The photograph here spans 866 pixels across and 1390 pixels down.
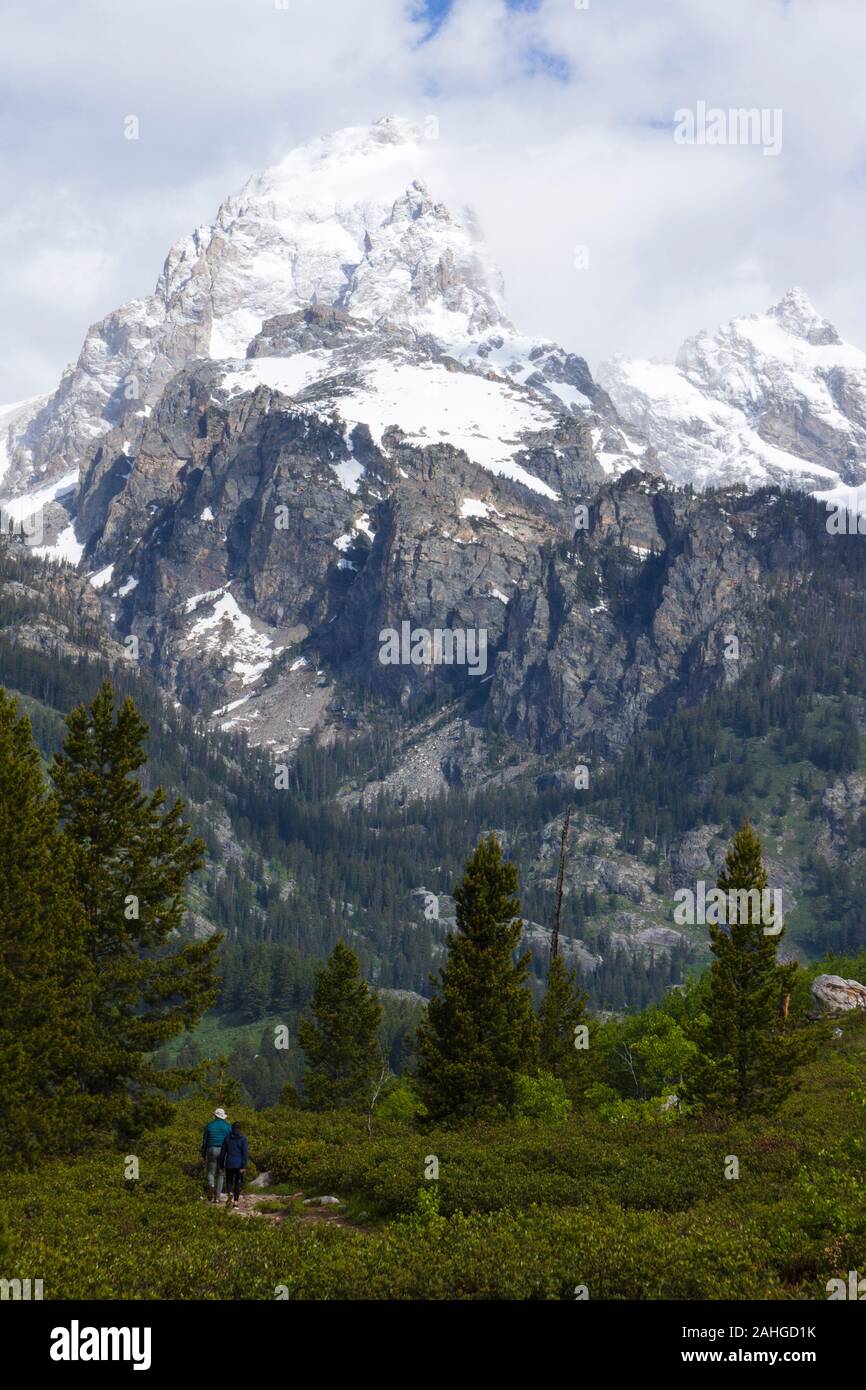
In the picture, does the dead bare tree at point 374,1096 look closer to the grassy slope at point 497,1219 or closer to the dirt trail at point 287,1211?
the grassy slope at point 497,1219

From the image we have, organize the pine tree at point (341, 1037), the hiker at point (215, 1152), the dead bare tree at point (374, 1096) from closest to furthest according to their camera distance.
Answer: the hiker at point (215, 1152), the dead bare tree at point (374, 1096), the pine tree at point (341, 1037)

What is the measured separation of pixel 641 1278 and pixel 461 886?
29.6 metres

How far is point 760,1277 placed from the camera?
19.2 m

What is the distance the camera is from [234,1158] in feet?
104

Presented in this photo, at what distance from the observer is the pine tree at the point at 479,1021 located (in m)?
46.3

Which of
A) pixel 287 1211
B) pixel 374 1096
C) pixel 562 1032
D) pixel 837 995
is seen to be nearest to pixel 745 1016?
pixel 374 1096

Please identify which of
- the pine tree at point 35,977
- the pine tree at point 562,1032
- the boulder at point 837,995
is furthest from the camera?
the pine tree at point 562,1032

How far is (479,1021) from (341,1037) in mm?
36473

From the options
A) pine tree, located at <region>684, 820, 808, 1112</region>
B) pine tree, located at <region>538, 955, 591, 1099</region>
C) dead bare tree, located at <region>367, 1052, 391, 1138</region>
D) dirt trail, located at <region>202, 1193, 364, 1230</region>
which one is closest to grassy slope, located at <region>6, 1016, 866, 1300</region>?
dirt trail, located at <region>202, 1193, 364, 1230</region>

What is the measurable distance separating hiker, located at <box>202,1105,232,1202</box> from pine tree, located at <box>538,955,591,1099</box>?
3796cm

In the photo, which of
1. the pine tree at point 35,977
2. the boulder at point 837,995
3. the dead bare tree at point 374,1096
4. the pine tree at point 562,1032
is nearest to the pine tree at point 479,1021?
the dead bare tree at point 374,1096

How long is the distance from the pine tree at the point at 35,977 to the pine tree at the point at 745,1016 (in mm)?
24918

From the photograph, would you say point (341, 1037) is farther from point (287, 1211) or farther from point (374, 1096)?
point (287, 1211)
